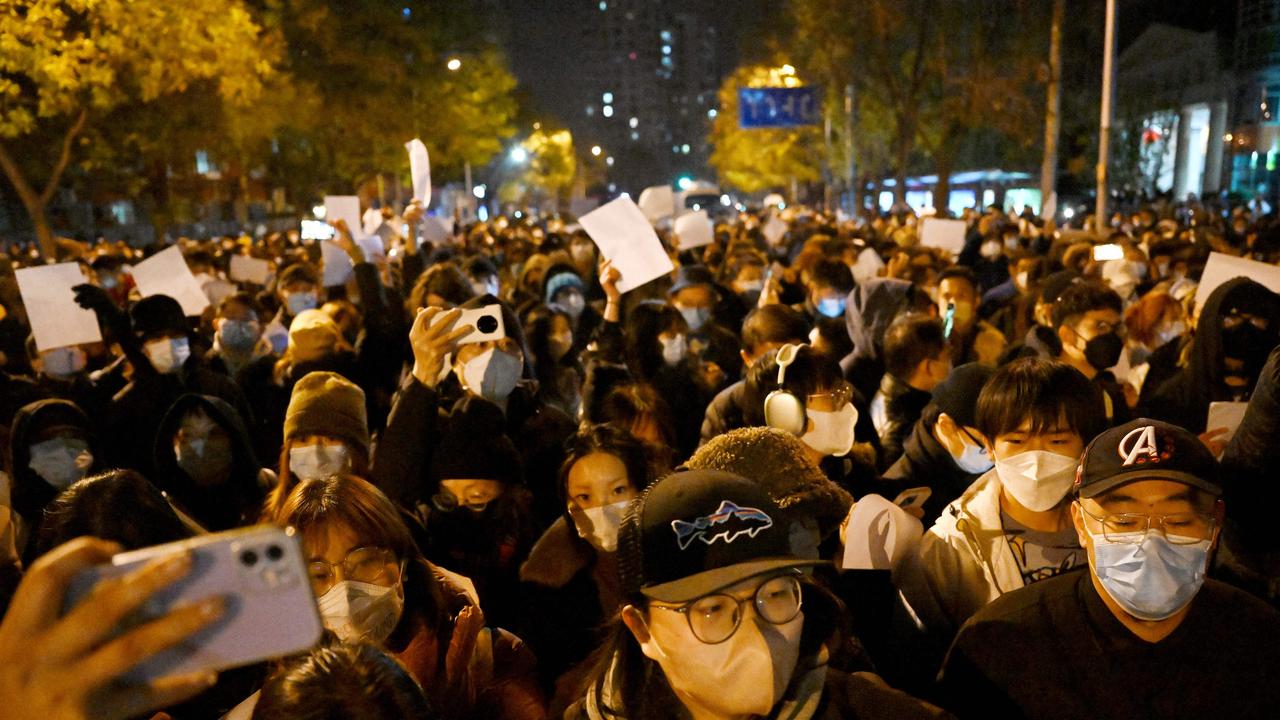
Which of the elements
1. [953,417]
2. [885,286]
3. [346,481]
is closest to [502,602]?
[346,481]

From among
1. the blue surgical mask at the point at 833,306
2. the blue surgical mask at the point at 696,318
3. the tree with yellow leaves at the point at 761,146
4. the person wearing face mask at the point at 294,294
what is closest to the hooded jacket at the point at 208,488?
the blue surgical mask at the point at 696,318

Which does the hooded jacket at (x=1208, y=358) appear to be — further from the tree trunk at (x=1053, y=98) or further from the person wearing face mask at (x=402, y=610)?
the tree trunk at (x=1053, y=98)

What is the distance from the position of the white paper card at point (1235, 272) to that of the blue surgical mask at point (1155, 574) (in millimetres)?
4214

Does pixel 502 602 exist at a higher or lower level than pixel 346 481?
lower

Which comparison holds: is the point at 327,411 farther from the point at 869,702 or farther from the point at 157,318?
the point at 869,702

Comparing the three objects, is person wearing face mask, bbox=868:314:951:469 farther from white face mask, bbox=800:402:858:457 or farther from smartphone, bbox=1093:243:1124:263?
smartphone, bbox=1093:243:1124:263

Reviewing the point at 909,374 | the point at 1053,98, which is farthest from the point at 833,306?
the point at 1053,98

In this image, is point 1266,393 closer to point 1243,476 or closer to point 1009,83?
point 1243,476

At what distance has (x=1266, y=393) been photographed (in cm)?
331

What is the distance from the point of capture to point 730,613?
6.96ft

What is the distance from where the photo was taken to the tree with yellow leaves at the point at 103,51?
13.1m

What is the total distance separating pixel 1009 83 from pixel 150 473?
2674 centimetres

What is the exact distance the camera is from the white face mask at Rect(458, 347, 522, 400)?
550 cm

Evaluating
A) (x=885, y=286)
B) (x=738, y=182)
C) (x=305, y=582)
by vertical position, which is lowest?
(x=738, y=182)
